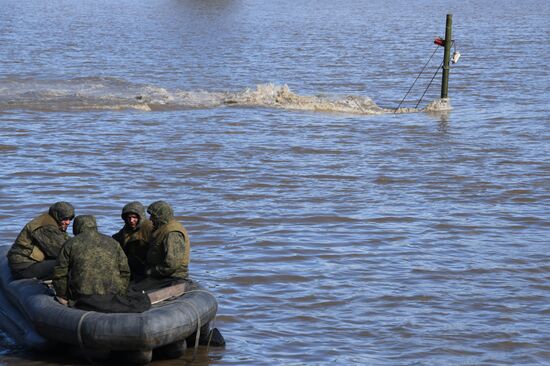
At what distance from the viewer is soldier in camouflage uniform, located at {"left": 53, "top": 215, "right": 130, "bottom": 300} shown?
10.9 m

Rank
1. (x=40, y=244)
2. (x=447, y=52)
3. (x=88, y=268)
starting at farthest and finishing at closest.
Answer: (x=447, y=52)
(x=40, y=244)
(x=88, y=268)

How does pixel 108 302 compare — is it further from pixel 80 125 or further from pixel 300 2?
pixel 300 2

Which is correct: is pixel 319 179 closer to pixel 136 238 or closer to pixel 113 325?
pixel 136 238

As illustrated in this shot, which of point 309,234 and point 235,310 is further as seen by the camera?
point 309,234

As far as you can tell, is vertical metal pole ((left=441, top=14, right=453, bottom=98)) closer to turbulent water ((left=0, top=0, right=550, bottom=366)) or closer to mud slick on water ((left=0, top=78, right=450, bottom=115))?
mud slick on water ((left=0, top=78, right=450, bottom=115))

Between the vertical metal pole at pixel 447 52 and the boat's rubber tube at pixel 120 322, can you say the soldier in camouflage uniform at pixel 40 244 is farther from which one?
→ the vertical metal pole at pixel 447 52

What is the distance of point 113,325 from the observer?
10.2 metres

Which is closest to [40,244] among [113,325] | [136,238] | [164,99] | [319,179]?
[136,238]

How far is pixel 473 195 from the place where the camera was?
19.6m

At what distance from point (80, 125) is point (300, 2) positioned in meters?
61.2

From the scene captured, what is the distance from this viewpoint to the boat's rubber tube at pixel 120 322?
33.3 ft

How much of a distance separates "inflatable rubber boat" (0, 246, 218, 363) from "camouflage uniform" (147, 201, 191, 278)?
16.2 inches

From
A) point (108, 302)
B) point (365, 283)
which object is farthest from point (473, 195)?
point (108, 302)

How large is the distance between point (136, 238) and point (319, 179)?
878cm
